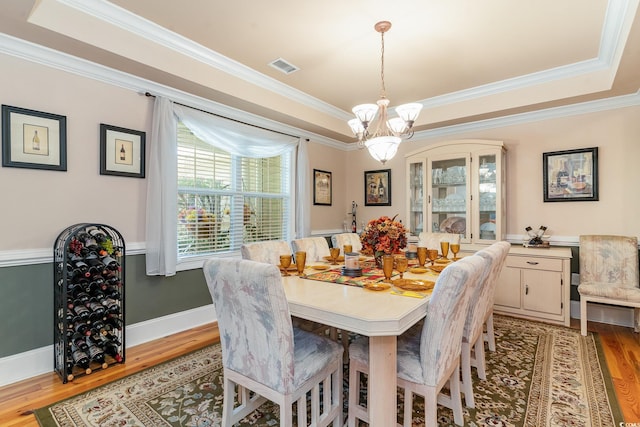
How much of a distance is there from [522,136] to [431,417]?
3.60 metres

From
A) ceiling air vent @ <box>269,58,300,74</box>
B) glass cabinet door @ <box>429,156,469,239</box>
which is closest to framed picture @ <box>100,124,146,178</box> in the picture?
ceiling air vent @ <box>269,58,300,74</box>

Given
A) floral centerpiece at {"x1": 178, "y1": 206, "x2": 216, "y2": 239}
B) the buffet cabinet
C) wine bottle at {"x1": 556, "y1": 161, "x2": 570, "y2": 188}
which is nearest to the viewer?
floral centerpiece at {"x1": 178, "y1": 206, "x2": 216, "y2": 239}

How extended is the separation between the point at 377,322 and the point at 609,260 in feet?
10.8

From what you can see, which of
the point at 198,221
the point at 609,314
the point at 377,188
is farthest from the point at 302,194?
the point at 609,314

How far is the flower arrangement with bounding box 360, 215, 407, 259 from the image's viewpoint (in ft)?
7.02

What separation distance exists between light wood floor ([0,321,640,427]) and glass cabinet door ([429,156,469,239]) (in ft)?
5.29

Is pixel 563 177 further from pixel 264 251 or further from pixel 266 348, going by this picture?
pixel 266 348

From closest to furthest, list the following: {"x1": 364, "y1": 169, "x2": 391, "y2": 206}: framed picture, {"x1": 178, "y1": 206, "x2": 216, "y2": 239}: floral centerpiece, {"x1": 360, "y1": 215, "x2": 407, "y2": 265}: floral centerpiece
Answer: {"x1": 360, "y1": 215, "x2": 407, "y2": 265}: floral centerpiece
{"x1": 178, "y1": 206, "x2": 216, "y2": 239}: floral centerpiece
{"x1": 364, "y1": 169, "x2": 391, "y2": 206}: framed picture

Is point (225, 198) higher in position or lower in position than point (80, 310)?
higher

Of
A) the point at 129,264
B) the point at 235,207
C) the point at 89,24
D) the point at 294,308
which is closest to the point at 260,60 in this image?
the point at 89,24

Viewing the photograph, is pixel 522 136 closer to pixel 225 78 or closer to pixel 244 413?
pixel 225 78

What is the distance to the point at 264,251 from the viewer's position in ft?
8.20

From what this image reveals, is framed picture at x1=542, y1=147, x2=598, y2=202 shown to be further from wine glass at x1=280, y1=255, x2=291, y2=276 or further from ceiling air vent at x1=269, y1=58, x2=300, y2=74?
wine glass at x1=280, y1=255, x2=291, y2=276

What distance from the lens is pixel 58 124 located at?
238 cm
